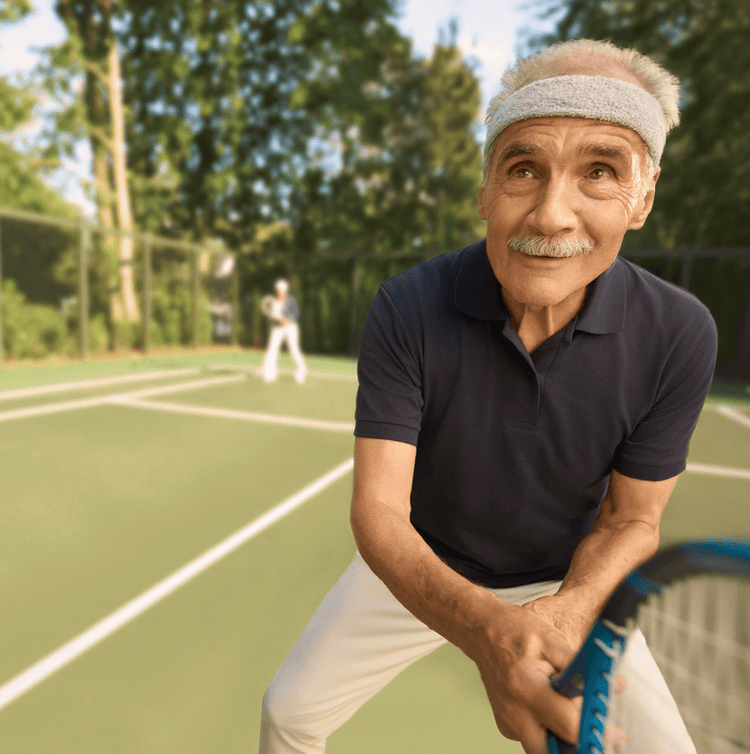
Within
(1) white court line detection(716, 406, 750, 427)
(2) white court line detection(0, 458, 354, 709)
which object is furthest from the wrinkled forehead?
(1) white court line detection(716, 406, 750, 427)

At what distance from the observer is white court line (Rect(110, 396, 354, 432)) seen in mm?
7922

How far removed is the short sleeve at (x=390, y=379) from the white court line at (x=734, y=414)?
930 cm

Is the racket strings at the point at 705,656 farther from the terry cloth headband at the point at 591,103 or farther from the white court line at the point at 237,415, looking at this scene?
the white court line at the point at 237,415

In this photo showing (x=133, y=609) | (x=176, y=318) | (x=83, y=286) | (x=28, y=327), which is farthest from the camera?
(x=176, y=318)

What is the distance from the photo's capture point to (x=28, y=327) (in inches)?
495

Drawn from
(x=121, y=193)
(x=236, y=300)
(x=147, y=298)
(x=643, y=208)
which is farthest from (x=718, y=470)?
(x=121, y=193)

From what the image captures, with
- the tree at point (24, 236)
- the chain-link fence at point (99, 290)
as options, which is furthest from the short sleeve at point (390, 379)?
the tree at point (24, 236)

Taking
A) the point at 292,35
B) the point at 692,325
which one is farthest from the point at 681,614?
the point at 292,35

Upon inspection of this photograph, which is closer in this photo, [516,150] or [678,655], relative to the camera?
[678,655]

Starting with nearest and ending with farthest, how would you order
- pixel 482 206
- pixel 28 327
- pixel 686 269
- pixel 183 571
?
pixel 482 206, pixel 183 571, pixel 28 327, pixel 686 269

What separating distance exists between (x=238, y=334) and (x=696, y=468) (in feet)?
48.9

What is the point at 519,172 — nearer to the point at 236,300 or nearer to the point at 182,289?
the point at 182,289

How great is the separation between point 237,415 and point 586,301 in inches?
281

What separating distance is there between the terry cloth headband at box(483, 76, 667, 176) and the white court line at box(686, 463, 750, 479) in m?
5.86
